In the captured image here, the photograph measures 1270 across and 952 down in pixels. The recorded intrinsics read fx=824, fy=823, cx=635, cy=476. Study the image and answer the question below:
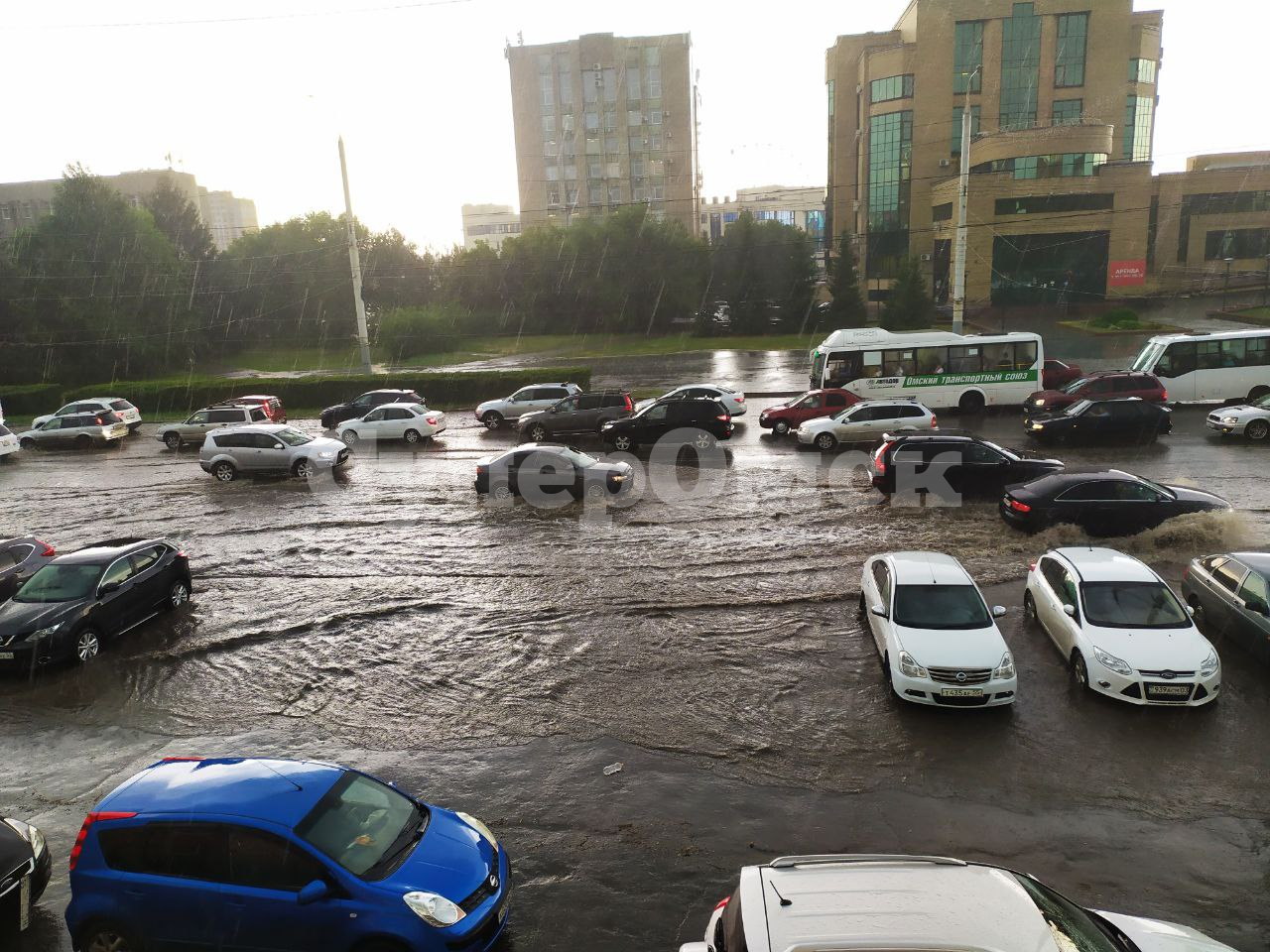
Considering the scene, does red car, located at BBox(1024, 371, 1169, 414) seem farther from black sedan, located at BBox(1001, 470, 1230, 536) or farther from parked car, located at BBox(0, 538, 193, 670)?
parked car, located at BBox(0, 538, 193, 670)

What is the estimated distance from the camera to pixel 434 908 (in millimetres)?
5512

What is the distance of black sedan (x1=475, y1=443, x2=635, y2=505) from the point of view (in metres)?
18.8

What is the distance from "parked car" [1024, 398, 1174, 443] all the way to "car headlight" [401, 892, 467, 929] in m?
20.7

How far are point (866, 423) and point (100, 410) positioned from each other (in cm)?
2760

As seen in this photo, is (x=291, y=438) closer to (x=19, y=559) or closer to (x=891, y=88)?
(x=19, y=559)

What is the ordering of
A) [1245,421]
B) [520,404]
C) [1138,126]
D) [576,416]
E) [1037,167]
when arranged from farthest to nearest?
1. [1138,126]
2. [1037,167]
3. [520,404]
4. [576,416]
5. [1245,421]

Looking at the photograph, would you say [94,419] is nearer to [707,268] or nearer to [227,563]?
[227,563]

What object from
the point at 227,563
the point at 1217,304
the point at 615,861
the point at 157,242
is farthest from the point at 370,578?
the point at 1217,304

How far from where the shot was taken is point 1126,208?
183 ft

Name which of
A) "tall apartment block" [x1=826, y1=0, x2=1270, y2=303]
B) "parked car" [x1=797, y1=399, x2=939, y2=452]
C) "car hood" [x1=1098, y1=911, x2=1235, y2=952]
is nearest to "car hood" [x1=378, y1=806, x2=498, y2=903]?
"car hood" [x1=1098, y1=911, x2=1235, y2=952]

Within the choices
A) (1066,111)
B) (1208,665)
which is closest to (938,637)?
(1208,665)

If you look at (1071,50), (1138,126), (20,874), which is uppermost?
(1071,50)

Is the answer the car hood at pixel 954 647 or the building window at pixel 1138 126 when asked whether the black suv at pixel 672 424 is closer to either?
the car hood at pixel 954 647

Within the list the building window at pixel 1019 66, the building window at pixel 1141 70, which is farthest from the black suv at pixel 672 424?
the building window at pixel 1141 70
